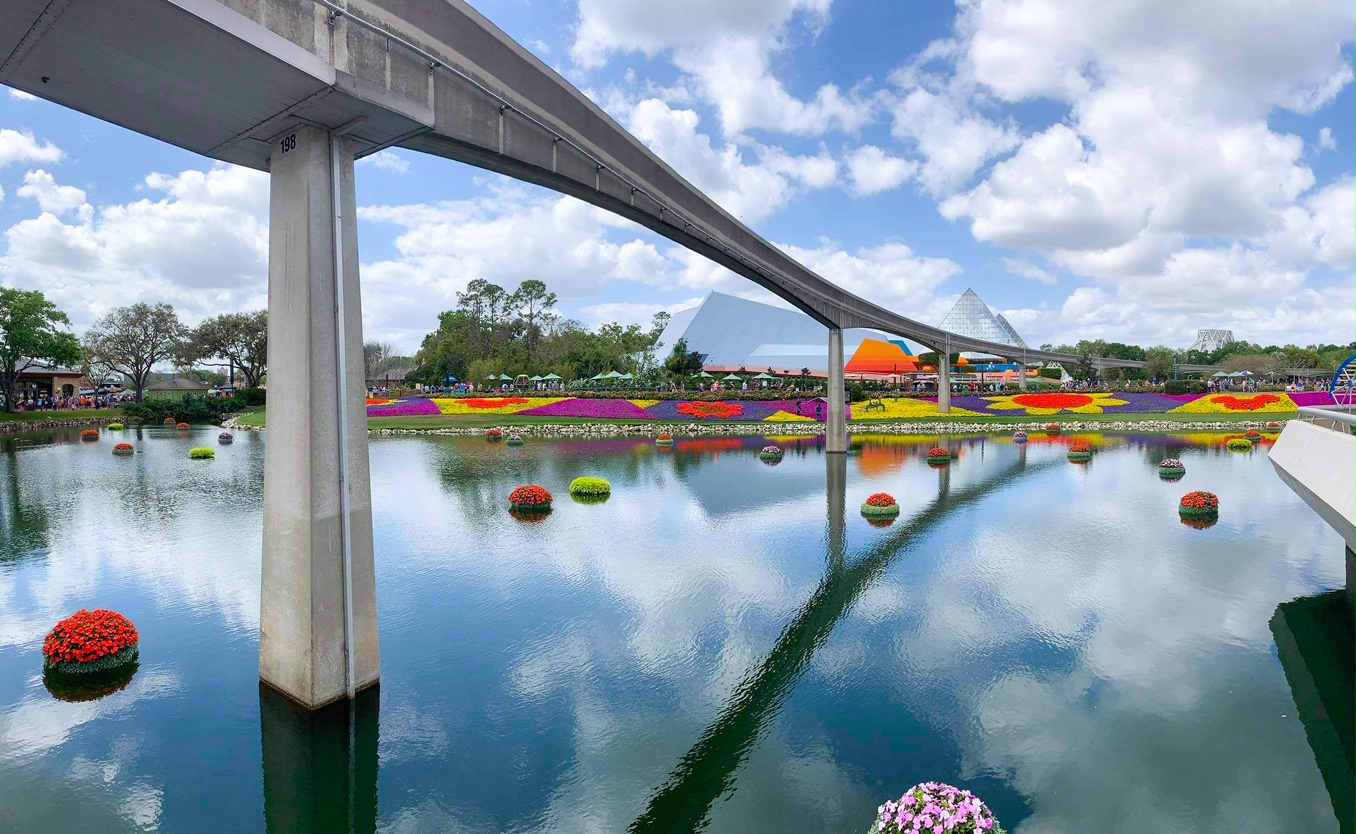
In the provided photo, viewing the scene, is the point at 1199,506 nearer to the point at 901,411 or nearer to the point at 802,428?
the point at 802,428

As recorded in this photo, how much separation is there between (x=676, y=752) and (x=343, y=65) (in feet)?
31.9

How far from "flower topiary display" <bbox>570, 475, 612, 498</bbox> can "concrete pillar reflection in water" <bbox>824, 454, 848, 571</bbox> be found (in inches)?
339

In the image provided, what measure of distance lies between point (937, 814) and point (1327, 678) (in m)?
9.63


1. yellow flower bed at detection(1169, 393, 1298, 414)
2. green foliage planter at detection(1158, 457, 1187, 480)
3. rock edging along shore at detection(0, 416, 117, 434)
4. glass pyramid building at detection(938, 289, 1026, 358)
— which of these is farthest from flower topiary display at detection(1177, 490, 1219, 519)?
glass pyramid building at detection(938, 289, 1026, 358)

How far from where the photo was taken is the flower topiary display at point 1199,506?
72.6 feet

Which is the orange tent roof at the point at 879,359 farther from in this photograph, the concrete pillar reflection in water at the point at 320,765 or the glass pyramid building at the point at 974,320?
the concrete pillar reflection in water at the point at 320,765

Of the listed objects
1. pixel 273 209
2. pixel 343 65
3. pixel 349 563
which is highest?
pixel 343 65

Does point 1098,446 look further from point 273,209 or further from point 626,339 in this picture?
point 626,339

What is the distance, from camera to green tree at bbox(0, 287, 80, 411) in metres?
56.6

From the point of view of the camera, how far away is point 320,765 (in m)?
8.73

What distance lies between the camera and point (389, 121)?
368 inches

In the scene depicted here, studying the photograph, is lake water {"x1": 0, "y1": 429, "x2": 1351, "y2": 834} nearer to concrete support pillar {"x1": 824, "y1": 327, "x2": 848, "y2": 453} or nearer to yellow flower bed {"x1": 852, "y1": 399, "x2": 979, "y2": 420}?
concrete support pillar {"x1": 824, "y1": 327, "x2": 848, "y2": 453}

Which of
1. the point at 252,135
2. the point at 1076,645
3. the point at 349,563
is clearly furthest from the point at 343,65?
the point at 1076,645

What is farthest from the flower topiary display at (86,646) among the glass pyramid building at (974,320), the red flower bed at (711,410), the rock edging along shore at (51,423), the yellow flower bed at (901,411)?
the glass pyramid building at (974,320)
